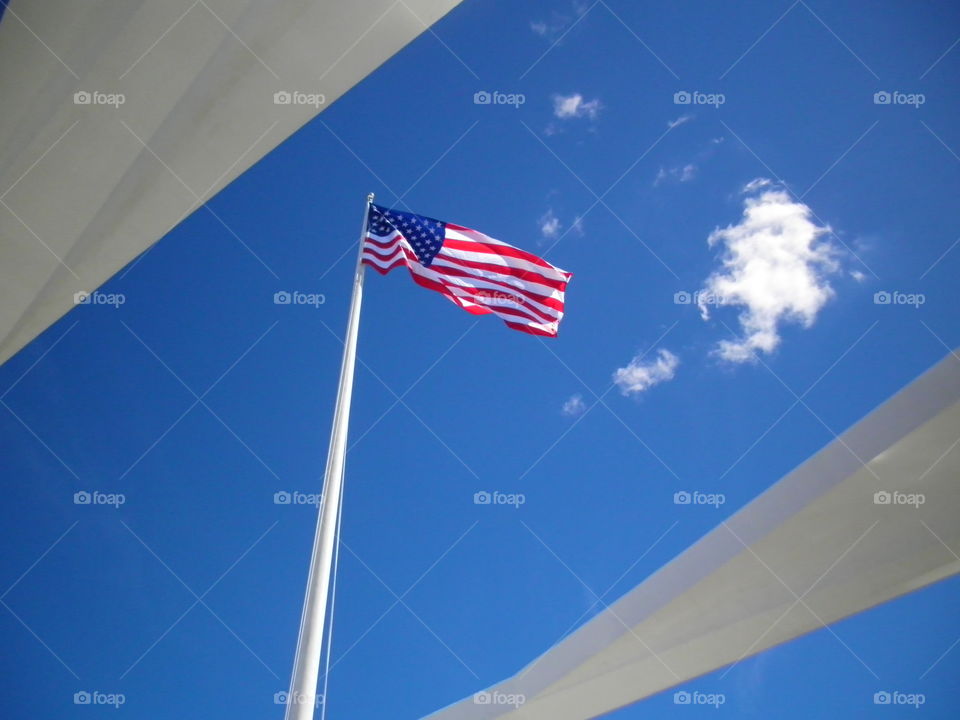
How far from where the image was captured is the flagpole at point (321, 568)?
218 inches

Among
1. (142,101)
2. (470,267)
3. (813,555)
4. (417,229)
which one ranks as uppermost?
(417,229)

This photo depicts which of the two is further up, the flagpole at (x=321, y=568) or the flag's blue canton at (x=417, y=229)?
the flag's blue canton at (x=417, y=229)

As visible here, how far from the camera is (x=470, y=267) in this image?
27.1ft

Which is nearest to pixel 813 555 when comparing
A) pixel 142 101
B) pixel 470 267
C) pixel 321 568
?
pixel 321 568

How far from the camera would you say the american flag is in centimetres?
815

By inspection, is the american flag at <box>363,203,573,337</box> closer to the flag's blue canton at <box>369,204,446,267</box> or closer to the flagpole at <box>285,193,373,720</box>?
the flag's blue canton at <box>369,204,446,267</box>

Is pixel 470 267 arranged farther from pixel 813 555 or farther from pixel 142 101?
pixel 813 555

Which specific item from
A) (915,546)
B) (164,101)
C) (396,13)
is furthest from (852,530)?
(164,101)

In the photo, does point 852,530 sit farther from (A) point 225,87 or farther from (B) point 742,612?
(A) point 225,87

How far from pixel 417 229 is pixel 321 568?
420 cm

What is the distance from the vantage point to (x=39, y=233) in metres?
5.95

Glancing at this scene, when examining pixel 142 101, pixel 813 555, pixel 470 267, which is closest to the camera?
pixel 813 555

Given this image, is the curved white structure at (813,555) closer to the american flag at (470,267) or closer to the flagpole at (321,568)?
the flagpole at (321,568)

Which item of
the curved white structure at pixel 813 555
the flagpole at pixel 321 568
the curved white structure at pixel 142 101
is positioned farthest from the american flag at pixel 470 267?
the curved white structure at pixel 813 555
